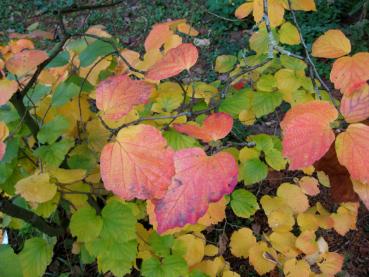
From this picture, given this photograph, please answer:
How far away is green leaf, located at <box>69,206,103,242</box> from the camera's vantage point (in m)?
1.22

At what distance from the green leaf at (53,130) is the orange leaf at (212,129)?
1.34 feet

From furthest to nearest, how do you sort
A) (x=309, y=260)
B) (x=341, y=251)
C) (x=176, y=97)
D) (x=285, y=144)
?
(x=341, y=251)
(x=309, y=260)
(x=176, y=97)
(x=285, y=144)

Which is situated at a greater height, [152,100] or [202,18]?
[152,100]

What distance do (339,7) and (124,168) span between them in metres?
3.41

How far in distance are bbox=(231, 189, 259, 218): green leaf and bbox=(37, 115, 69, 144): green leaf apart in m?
0.74

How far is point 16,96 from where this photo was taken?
3.51ft

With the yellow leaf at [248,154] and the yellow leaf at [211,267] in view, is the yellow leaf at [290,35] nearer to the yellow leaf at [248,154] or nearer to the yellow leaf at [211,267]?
the yellow leaf at [248,154]

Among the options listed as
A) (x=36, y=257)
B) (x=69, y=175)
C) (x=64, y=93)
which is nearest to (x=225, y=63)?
(x=64, y=93)

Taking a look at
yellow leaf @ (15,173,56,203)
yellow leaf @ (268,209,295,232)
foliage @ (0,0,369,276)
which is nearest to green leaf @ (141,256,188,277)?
foliage @ (0,0,369,276)

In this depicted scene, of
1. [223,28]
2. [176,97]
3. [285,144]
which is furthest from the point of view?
[223,28]

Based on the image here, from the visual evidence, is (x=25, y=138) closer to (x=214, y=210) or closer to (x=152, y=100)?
(x=152, y=100)

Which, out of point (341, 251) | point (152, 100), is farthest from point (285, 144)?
point (341, 251)

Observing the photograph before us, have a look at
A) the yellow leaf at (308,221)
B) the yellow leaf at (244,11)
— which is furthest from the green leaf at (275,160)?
the yellow leaf at (244,11)

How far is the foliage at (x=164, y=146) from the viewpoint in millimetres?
708
